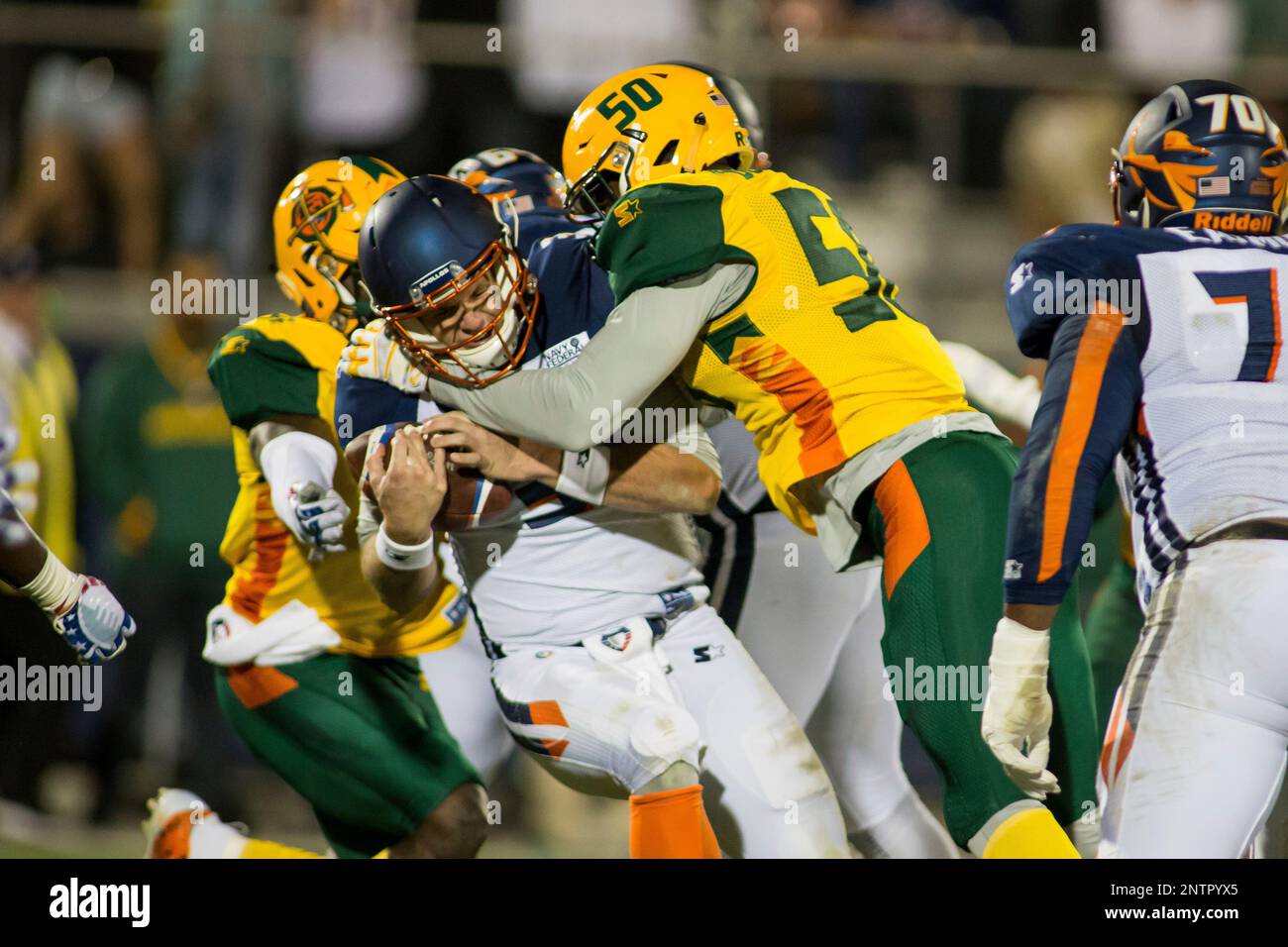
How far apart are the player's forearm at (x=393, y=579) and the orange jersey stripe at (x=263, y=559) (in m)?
0.59

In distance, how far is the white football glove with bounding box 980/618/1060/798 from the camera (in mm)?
3184

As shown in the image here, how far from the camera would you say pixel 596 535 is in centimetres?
387

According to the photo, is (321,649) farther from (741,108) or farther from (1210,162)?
(1210,162)

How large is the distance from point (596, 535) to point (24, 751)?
3.48m

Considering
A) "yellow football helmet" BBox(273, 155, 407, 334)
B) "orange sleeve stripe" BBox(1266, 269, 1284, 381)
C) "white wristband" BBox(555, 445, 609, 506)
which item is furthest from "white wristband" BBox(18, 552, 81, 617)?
"orange sleeve stripe" BBox(1266, 269, 1284, 381)

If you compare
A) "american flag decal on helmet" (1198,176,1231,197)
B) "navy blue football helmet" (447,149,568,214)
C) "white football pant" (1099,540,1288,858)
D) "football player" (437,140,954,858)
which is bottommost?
"football player" (437,140,954,858)

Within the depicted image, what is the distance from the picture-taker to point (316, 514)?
3832mm

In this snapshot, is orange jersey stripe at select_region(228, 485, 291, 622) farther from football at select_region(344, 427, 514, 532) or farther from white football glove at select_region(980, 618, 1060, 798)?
white football glove at select_region(980, 618, 1060, 798)

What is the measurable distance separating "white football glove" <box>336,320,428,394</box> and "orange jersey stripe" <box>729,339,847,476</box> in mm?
679

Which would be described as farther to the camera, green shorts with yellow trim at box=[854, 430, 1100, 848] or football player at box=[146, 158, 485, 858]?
football player at box=[146, 158, 485, 858]

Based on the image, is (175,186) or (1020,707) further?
(175,186)

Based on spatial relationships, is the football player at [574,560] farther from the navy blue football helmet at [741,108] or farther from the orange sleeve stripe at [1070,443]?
the orange sleeve stripe at [1070,443]
